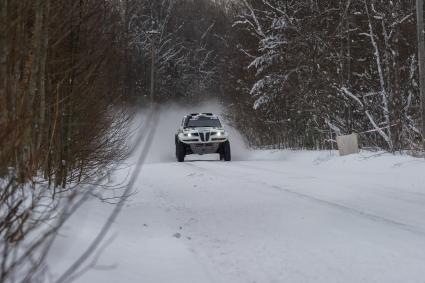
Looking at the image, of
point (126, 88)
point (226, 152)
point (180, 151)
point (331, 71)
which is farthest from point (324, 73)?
point (126, 88)

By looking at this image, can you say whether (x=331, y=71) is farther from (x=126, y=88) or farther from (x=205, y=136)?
(x=126, y=88)

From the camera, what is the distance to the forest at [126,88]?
267 cm

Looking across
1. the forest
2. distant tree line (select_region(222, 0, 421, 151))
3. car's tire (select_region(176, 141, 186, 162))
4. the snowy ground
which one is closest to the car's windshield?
car's tire (select_region(176, 141, 186, 162))

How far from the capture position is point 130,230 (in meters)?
5.54

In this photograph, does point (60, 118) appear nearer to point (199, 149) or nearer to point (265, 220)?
point (265, 220)

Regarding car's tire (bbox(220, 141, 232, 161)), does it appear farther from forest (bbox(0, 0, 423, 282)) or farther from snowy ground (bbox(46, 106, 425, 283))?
snowy ground (bbox(46, 106, 425, 283))

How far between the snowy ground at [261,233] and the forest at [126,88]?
0.72 m

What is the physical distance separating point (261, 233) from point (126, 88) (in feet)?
21.9

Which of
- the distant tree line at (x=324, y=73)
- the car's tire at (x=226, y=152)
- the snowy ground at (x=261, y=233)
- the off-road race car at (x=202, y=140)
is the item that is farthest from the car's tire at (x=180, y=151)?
the snowy ground at (x=261, y=233)

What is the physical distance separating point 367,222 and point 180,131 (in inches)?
535

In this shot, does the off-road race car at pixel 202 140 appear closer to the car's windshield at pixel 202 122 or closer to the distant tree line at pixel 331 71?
the car's windshield at pixel 202 122

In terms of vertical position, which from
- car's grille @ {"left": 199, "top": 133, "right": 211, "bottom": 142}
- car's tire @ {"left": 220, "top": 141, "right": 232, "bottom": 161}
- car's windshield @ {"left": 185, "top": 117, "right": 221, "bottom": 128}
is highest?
car's windshield @ {"left": 185, "top": 117, "right": 221, "bottom": 128}

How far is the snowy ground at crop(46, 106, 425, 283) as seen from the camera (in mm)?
3855

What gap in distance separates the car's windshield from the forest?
2306 mm
